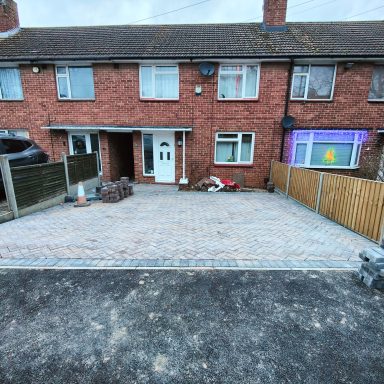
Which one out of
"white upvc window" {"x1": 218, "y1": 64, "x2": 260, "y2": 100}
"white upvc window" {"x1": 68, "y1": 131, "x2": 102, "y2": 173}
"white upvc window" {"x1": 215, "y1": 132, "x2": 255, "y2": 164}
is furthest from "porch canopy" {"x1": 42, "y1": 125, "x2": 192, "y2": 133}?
"white upvc window" {"x1": 218, "y1": 64, "x2": 260, "y2": 100}

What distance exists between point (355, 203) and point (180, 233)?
3.95m

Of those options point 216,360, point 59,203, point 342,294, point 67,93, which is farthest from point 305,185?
point 67,93

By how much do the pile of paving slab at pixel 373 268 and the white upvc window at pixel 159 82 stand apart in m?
9.16

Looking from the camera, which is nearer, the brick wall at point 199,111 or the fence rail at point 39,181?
the fence rail at point 39,181

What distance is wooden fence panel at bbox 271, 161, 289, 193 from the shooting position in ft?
27.9

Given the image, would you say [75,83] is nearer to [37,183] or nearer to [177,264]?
[37,183]

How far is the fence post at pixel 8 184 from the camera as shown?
5.11 metres

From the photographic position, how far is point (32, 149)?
278 inches

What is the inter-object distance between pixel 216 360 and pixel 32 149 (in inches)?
314

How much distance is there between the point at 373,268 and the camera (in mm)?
2889

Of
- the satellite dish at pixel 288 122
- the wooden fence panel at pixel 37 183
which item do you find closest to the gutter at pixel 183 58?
the satellite dish at pixel 288 122

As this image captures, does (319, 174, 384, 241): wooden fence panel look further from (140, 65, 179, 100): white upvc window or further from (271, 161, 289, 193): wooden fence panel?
(140, 65, 179, 100): white upvc window

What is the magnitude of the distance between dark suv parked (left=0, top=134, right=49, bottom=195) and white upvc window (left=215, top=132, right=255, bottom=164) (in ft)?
23.2

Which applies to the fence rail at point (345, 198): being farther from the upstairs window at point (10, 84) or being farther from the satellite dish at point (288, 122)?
the upstairs window at point (10, 84)
